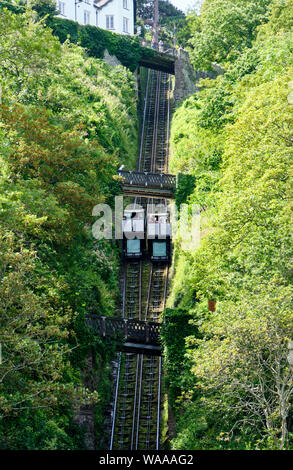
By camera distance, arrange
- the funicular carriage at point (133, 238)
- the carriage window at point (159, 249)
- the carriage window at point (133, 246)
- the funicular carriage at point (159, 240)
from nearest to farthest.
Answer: the funicular carriage at point (159, 240)
the carriage window at point (159, 249)
the funicular carriage at point (133, 238)
the carriage window at point (133, 246)

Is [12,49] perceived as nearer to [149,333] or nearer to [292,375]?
[149,333]

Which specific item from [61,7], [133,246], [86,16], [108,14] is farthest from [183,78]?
[133,246]

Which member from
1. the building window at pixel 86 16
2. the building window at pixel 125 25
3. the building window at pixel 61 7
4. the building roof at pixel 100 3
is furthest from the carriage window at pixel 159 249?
the building roof at pixel 100 3

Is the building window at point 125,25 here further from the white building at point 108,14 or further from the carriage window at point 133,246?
the carriage window at point 133,246

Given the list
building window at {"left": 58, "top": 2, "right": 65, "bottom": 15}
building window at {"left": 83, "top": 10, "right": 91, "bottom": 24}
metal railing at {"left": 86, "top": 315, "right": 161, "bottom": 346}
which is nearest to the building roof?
building window at {"left": 83, "top": 10, "right": 91, "bottom": 24}

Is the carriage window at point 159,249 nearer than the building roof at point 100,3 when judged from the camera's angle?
Yes

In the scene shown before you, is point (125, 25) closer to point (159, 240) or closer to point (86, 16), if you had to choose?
point (86, 16)
